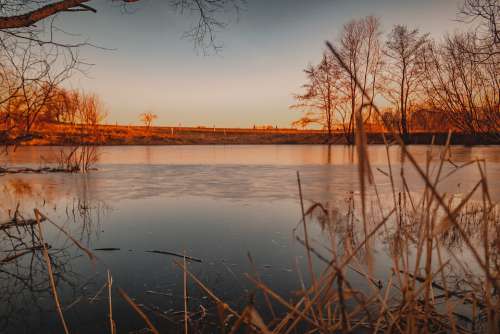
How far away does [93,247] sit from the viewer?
248 centimetres

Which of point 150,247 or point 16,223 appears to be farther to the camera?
point 16,223

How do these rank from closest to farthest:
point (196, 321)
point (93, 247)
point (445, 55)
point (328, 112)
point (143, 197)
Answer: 1. point (196, 321)
2. point (93, 247)
3. point (445, 55)
4. point (143, 197)
5. point (328, 112)

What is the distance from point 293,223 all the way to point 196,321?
1.97m

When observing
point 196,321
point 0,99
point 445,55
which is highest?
point 445,55

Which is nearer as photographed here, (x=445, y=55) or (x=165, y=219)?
(x=165, y=219)

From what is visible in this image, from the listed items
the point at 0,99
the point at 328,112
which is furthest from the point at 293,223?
the point at 328,112

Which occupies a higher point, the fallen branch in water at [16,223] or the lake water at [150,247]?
the fallen branch in water at [16,223]

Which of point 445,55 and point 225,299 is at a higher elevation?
point 445,55

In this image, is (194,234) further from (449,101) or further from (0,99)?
(449,101)

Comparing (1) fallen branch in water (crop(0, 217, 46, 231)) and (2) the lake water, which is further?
(1) fallen branch in water (crop(0, 217, 46, 231))

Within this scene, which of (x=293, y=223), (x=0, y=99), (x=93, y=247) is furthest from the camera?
(x=293, y=223)

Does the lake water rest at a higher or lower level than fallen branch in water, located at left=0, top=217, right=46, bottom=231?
lower

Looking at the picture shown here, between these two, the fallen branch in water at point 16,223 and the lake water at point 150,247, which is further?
the fallen branch in water at point 16,223

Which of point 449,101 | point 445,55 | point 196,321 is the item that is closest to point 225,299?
point 196,321
